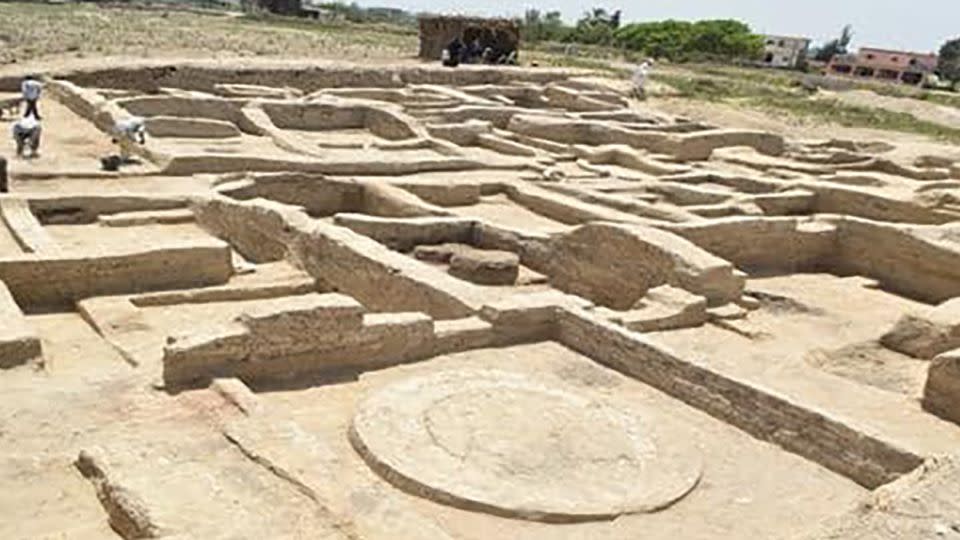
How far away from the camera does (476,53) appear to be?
119 feet

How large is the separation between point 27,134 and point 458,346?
10.3 metres

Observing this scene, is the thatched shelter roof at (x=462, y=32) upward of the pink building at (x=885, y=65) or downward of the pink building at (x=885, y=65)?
upward

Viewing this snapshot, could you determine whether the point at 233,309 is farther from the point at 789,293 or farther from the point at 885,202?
the point at 885,202

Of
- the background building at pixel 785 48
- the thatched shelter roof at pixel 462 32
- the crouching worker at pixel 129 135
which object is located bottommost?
the background building at pixel 785 48

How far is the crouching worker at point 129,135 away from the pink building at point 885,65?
76766mm

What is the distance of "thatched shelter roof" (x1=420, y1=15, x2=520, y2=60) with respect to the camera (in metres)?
36.9

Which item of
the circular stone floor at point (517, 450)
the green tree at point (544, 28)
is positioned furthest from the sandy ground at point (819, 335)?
the green tree at point (544, 28)

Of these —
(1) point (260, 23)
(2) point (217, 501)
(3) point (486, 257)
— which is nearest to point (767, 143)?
(3) point (486, 257)

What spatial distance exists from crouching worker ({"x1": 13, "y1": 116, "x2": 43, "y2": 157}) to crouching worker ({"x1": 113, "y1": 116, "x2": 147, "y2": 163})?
4.35ft

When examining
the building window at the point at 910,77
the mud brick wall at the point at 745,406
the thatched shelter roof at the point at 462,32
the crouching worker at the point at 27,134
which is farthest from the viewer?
the building window at the point at 910,77

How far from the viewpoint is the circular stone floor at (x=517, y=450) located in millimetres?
6930

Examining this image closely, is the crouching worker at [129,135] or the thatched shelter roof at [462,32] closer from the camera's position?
the crouching worker at [129,135]

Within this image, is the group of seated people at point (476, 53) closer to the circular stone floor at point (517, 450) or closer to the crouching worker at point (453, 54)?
the crouching worker at point (453, 54)

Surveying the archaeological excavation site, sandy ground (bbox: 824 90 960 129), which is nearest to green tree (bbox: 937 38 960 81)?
sandy ground (bbox: 824 90 960 129)
